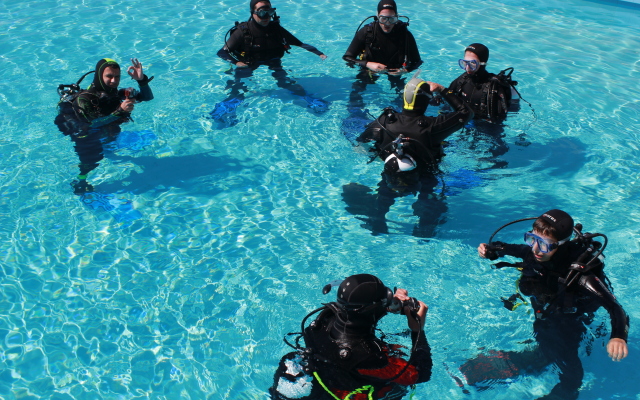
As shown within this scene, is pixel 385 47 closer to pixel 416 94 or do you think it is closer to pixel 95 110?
pixel 416 94

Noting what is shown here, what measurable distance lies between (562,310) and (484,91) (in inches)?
131

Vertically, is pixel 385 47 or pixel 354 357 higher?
pixel 385 47

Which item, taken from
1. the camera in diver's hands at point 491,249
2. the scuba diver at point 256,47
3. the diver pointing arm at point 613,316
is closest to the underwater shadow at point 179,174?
the scuba diver at point 256,47

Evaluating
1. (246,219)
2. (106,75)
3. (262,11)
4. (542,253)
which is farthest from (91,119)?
(542,253)

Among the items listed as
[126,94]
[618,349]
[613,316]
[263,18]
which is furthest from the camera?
[263,18]

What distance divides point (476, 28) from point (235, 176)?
707cm

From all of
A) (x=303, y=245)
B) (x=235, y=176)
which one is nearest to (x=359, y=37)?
(x=235, y=176)

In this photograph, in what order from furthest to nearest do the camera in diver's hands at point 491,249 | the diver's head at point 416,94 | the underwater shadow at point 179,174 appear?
the underwater shadow at point 179,174 < the diver's head at point 416,94 < the camera in diver's hands at point 491,249

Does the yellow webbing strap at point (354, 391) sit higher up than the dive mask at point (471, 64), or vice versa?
the dive mask at point (471, 64)

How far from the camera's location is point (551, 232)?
3.72m

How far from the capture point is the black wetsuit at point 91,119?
19.7 feet

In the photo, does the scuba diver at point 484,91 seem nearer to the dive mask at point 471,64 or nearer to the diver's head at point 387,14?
the dive mask at point 471,64

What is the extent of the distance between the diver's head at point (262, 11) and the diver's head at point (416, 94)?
3288 mm

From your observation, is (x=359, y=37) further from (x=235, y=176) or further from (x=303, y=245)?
(x=303, y=245)
